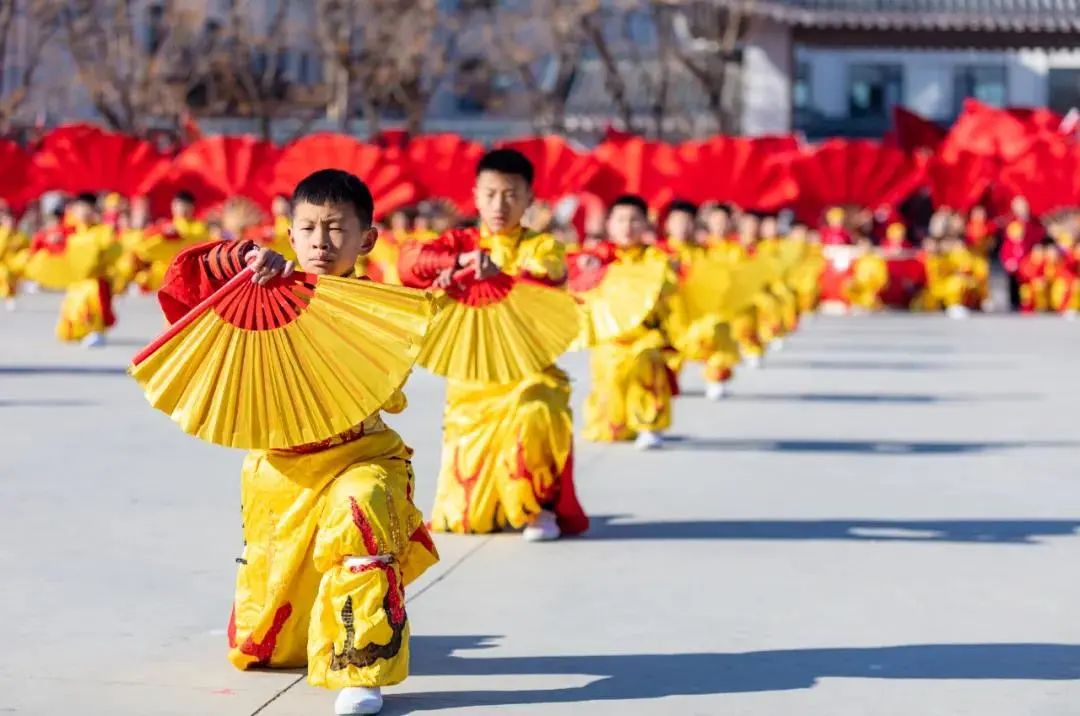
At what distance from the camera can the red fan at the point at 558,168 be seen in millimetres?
24688

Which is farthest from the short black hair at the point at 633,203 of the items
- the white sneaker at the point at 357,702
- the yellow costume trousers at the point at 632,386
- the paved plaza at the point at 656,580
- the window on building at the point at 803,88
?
the window on building at the point at 803,88

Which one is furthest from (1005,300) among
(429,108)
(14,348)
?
(429,108)

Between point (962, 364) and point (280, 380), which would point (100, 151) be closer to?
point (962, 364)

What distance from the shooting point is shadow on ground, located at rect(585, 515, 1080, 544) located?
8367 mm

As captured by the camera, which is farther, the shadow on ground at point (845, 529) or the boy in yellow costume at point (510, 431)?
the shadow on ground at point (845, 529)

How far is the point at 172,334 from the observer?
5.26m

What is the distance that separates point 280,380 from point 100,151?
74.8 feet

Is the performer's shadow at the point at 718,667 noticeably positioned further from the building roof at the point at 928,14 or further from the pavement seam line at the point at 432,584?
the building roof at the point at 928,14

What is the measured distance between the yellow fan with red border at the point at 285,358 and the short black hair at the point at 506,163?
282 centimetres

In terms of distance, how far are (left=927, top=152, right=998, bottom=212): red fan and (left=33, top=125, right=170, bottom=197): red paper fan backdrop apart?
10142 millimetres

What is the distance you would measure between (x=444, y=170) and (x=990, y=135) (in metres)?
8.65

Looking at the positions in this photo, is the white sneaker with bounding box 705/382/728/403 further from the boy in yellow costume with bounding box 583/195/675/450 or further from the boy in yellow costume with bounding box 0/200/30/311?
the boy in yellow costume with bounding box 0/200/30/311

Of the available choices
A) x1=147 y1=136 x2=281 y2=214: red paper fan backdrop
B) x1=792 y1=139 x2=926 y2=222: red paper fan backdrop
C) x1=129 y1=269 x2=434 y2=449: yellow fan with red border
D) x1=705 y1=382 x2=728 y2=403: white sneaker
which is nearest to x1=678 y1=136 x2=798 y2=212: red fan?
x1=792 y1=139 x2=926 y2=222: red paper fan backdrop

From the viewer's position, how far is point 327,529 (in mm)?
5219
